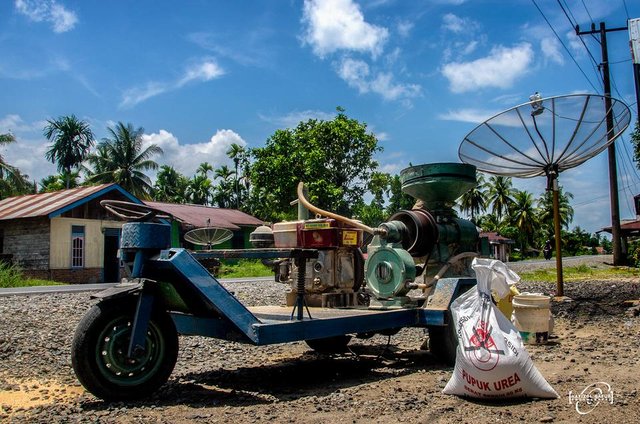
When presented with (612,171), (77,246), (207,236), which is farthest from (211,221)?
(207,236)

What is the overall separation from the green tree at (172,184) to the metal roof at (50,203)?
28.1m

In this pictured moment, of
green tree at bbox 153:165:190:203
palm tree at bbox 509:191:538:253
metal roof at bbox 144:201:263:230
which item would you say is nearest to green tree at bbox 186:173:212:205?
green tree at bbox 153:165:190:203

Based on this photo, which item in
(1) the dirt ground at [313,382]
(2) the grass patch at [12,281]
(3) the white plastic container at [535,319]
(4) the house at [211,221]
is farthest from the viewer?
(4) the house at [211,221]

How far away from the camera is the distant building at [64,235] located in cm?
2286

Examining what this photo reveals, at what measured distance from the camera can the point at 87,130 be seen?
50.5 meters

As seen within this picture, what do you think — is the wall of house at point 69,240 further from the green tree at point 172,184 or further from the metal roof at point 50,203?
the green tree at point 172,184

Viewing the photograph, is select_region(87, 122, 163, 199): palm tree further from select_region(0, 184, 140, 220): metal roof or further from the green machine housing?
the green machine housing

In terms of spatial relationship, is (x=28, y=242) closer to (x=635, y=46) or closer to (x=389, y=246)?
(x=389, y=246)

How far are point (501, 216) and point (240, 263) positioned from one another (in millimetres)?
42386

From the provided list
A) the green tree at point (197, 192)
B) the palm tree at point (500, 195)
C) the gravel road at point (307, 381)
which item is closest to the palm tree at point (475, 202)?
the palm tree at point (500, 195)

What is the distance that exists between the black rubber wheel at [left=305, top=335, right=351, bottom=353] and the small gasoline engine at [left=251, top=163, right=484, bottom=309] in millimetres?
619

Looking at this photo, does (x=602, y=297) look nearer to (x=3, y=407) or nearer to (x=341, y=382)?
(x=341, y=382)

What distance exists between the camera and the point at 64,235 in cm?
2331

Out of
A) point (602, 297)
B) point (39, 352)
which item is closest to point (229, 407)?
point (39, 352)
